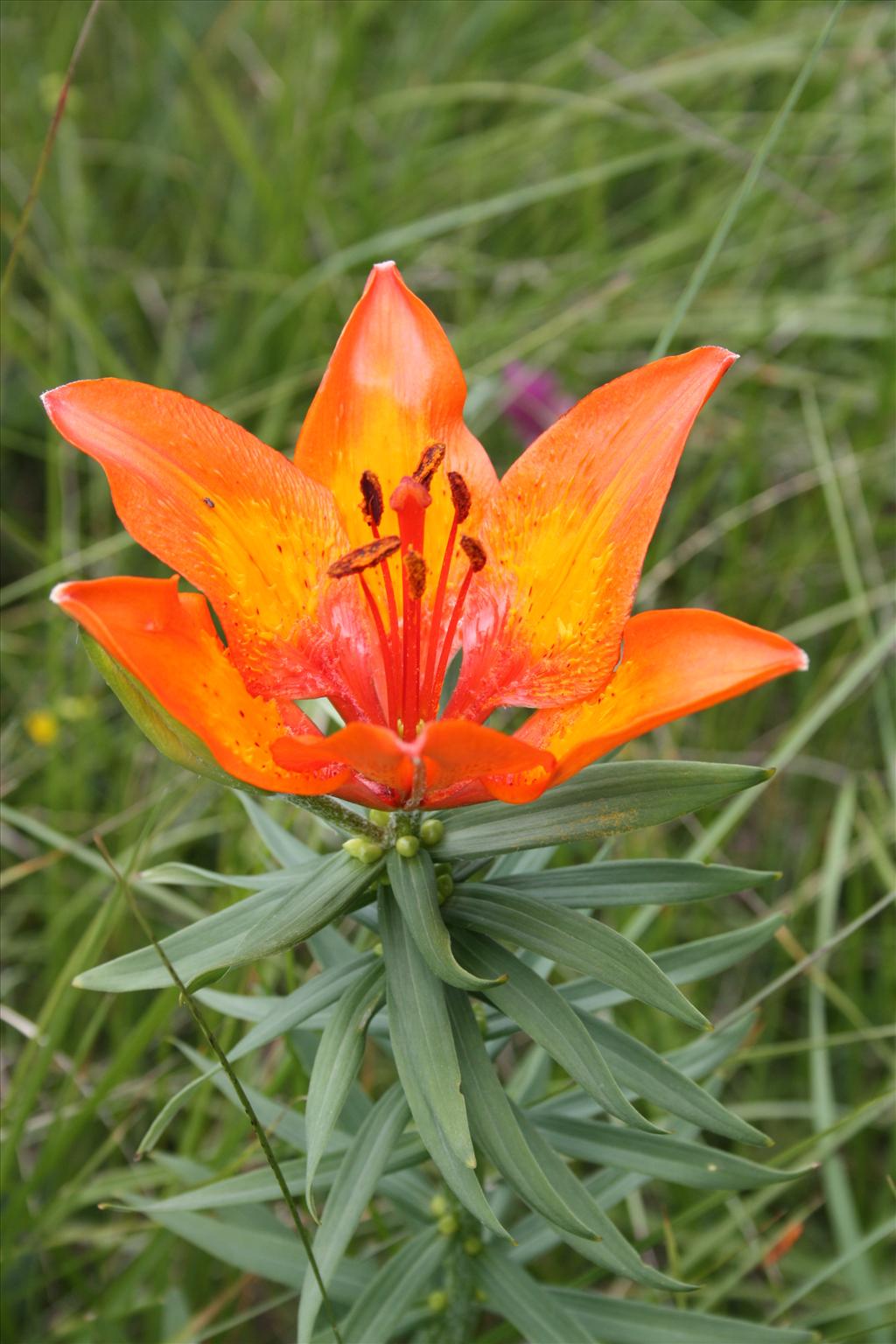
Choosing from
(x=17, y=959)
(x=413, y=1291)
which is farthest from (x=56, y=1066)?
(x=413, y=1291)

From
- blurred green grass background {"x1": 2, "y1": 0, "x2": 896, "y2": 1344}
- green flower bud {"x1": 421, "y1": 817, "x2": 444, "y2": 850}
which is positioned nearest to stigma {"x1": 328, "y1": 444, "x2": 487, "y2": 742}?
green flower bud {"x1": 421, "y1": 817, "x2": 444, "y2": 850}

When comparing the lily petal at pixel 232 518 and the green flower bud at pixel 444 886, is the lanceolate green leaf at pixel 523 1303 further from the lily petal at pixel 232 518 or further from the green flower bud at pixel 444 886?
the lily petal at pixel 232 518

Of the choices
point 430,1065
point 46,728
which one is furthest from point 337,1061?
point 46,728

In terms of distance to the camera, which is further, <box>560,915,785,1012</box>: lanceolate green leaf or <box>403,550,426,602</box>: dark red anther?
<box>560,915,785,1012</box>: lanceolate green leaf

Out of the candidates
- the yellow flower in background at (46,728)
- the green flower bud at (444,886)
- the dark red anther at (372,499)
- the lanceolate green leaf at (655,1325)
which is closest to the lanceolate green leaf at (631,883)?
the green flower bud at (444,886)

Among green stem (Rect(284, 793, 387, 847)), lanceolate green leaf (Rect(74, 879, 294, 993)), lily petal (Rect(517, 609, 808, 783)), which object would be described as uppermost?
lily petal (Rect(517, 609, 808, 783))

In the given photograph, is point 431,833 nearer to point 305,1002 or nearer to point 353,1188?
point 305,1002

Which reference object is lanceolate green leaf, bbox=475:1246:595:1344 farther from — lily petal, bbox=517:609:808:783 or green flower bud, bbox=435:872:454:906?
lily petal, bbox=517:609:808:783

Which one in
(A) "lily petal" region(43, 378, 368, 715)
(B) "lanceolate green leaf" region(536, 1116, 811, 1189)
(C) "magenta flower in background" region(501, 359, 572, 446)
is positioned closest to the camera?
(A) "lily petal" region(43, 378, 368, 715)
